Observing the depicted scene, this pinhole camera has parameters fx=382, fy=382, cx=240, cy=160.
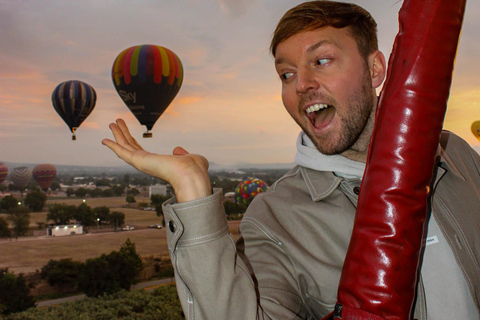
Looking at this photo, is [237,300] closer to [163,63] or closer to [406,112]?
[406,112]

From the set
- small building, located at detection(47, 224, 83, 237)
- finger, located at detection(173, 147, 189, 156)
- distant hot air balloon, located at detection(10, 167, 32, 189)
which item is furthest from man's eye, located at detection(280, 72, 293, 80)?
distant hot air balloon, located at detection(10, 167, 32, 189)

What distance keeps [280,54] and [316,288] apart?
704 millimetres

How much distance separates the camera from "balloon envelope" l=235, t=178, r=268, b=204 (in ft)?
67.1

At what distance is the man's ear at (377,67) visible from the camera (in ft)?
4.34

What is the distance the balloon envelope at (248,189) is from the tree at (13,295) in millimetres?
11678

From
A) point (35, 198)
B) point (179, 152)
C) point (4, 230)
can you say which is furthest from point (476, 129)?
point (4, 230)

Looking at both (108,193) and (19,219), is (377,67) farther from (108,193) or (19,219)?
(108,193)

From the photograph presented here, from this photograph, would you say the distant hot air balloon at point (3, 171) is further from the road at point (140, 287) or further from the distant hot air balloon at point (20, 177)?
the road at point (140, 287)

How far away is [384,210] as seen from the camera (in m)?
0.56

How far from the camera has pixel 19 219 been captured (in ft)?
91.1

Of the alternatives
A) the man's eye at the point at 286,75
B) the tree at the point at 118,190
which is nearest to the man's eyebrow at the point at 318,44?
the man's eye at the point at 286,75

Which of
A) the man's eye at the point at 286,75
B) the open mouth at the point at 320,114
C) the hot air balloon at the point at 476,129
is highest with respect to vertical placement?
the hot air balloon at the point at 476,129

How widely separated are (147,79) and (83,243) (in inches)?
720

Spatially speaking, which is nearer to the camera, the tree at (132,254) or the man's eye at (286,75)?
the man's eye at (286,75)
